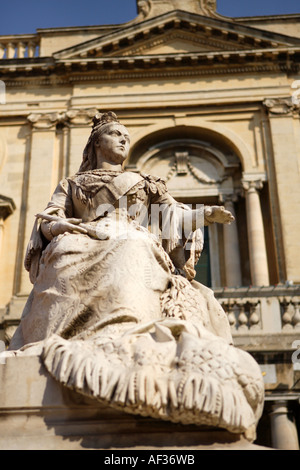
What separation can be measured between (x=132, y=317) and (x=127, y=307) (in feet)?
0.24

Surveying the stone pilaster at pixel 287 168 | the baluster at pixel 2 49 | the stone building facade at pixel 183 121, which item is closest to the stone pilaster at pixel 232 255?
the stone building facade at pixel 183 121

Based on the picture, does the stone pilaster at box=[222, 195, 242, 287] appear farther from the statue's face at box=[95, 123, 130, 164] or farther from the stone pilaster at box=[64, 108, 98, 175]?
the statue's face at box=[95, 123, 130, 164]

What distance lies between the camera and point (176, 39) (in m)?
19.5

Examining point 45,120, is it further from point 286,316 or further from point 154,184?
point 154,184

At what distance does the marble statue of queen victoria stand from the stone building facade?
11850 millimetres

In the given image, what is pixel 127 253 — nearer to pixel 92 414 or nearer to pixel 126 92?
pixel 92 414

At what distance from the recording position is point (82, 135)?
58.2 ft

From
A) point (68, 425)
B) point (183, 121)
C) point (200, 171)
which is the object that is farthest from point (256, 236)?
point (68, 425)

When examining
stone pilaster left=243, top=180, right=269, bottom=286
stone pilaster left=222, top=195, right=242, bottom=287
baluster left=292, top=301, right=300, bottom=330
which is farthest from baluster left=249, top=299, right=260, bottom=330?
stone pilaster left=222, top=195, right=242, bottom=287

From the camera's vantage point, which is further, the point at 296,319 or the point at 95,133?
the point at 296,319

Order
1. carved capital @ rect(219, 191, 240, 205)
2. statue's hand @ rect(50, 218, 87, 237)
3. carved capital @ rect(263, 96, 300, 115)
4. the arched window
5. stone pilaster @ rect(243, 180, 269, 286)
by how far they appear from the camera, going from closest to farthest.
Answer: statue's hand @ rect(50, 218, 87, 237) → stone pilaster @ rect(243, 180, 269, 286) → the arched window → carved capital @ rect(219, 191, 240, 205) → carved capital @ rect(263, 96, 300, 115)

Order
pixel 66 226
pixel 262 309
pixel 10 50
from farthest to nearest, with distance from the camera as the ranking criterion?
pixel 10 50 → pixel 262 309 → pixel 66 226

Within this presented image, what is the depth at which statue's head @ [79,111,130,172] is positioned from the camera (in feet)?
15.1
